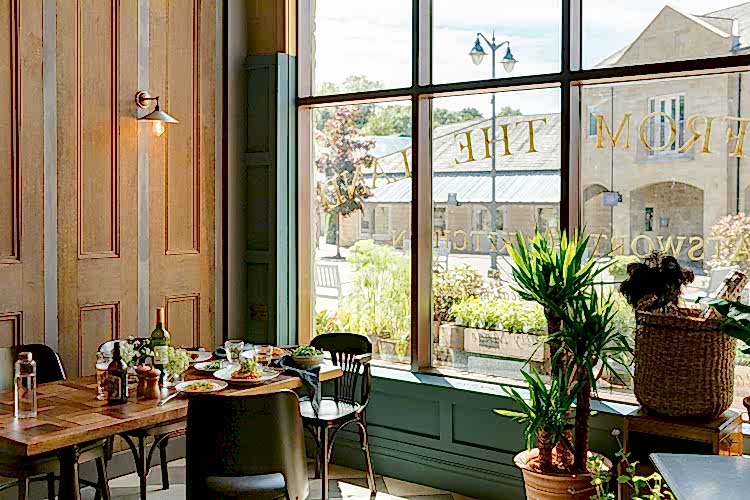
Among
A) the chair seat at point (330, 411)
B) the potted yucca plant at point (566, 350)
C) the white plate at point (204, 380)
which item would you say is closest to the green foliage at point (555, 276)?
the potted yucca plant at point (566, 350)

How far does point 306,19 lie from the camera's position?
5422 millimetres

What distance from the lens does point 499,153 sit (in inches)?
183

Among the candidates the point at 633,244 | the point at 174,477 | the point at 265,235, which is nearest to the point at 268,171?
the point at 265,235

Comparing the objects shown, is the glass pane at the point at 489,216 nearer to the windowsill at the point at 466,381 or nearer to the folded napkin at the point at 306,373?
the windowsill at the point at 466,381

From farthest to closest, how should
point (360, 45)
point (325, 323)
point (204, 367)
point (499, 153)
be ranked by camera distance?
point (325, 323) < point (360, 45) < point (499, 153) < point (204, 367)

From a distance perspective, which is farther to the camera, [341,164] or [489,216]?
[341,164]

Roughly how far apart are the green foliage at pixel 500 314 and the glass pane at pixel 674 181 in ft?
1.44

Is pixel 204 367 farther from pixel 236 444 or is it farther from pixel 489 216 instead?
pixel 489 216

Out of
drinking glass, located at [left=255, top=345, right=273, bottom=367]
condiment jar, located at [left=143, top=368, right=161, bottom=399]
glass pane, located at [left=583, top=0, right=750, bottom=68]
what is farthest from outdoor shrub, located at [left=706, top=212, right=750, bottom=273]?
condiment jar, located at [left=143, top=368, right=161, bottom=399]

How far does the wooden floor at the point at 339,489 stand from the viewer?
14.9 ft

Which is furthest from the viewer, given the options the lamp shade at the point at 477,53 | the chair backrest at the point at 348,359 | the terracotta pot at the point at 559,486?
the lamp shade at the point at 477,53

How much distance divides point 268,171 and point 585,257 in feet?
6.96

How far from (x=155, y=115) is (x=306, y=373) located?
1.86m

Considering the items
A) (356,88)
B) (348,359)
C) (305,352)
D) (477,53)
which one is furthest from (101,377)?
(477,53)
